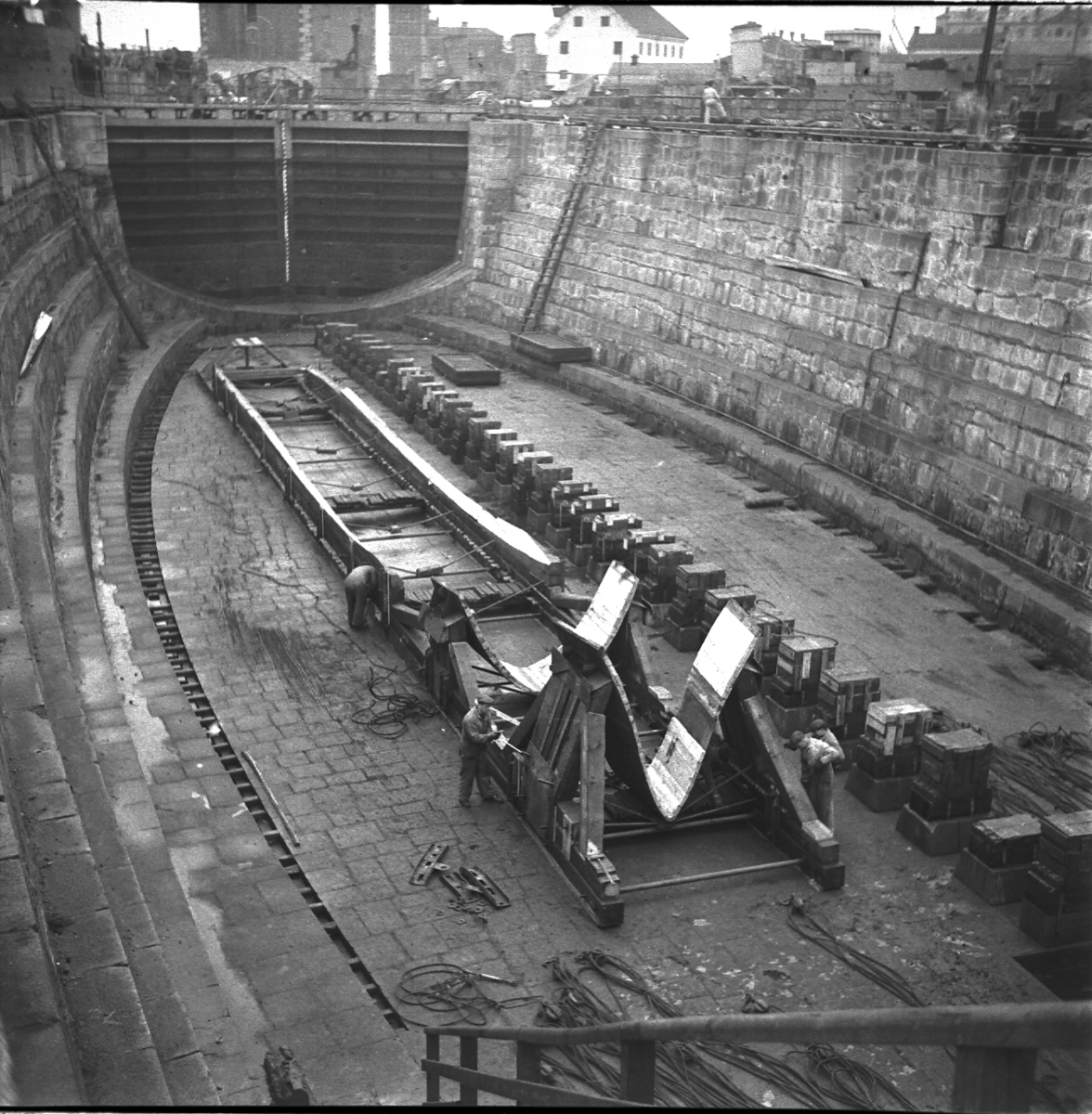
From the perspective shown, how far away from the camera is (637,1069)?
376cm

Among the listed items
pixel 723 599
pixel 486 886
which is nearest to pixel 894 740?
pixel 723 599

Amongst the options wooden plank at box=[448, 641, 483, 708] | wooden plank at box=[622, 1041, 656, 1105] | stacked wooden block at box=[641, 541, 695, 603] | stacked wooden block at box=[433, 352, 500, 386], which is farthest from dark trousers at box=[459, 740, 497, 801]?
stacked wooden block at box=[433, 352, 500, 386]

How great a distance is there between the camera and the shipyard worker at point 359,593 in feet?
42.1

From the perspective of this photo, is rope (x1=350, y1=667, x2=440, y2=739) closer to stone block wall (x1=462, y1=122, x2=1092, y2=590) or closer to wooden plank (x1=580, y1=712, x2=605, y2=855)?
wooden plank (x1=580, y1=712, x2=605, y2=855)

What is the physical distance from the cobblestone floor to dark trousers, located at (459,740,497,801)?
0.55 ft

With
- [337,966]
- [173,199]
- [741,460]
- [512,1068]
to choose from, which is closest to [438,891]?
[337,966]

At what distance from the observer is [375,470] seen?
1784cm

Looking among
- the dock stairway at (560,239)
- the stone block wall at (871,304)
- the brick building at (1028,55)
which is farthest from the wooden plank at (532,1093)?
the dock stairway at (560,239)

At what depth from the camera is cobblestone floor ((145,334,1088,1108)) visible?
25.6ft

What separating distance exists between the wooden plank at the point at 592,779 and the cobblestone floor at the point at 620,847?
0.40 metres

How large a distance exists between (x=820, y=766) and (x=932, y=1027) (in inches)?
266

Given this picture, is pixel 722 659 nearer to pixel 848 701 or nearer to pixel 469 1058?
pixel 848 701

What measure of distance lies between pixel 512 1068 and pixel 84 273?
21.0m

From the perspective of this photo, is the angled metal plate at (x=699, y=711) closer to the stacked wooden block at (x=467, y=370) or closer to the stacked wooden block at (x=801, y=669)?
the stacked wooden block at (x=801, y=669)
